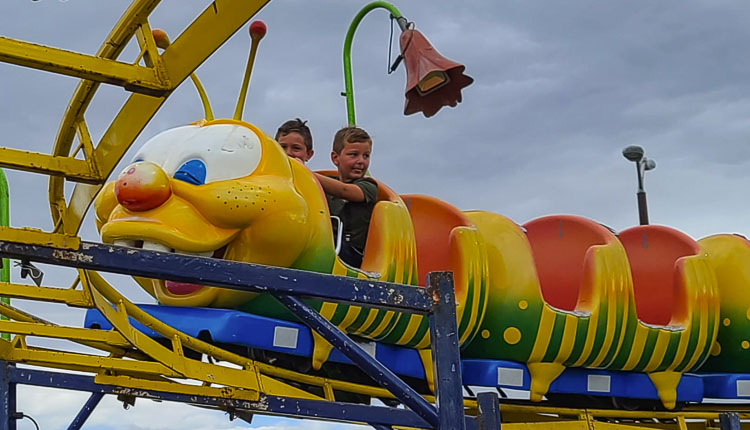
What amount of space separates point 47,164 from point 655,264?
15.3ft

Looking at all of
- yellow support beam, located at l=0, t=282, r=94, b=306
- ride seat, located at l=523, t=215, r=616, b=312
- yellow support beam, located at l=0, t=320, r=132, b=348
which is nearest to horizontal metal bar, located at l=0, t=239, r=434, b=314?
yellow support beam, located at l=0, t=282, r=94, b=306

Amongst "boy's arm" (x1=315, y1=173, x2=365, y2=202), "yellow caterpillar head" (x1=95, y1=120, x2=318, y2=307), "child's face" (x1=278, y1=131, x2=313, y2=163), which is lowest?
"yellow caterpillar head" (x1=95, y1=120, x2=318, y2=307)

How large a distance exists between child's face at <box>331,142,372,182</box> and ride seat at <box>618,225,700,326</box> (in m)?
2.13

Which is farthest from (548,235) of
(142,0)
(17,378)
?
(142,0)

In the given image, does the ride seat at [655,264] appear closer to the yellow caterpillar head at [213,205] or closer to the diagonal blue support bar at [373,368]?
the yellow caterpillar head at [213,205]

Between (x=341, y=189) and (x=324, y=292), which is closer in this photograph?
(x=324, y=292)

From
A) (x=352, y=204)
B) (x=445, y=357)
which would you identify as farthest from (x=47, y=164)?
(x=352, y=204)

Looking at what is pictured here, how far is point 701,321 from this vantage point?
Result: 588 centimetres

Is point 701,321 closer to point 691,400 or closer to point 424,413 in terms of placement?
point 691,400

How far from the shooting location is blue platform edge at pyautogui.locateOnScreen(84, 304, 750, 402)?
447cm

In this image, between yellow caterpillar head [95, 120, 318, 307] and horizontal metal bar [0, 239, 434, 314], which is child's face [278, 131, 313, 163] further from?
horizontal metal bar [0, 239, 434, 314]

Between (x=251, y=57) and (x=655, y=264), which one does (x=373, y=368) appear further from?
(x=655, y=264)

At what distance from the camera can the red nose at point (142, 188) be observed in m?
4.28

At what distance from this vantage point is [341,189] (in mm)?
5051
